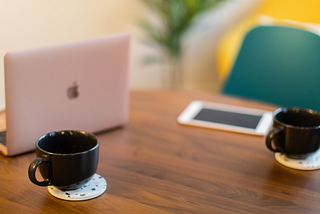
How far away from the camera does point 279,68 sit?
1.52 meters

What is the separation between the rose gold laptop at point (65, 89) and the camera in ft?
2.52

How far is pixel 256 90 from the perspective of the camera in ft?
5.09

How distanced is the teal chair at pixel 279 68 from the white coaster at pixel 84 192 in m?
0.99

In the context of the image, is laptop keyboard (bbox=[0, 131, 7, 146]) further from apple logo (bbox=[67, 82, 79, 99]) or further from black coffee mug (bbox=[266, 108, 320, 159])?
black coffee mug (bbox=[266, 108, 320, 159])

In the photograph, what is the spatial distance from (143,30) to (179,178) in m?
2.02

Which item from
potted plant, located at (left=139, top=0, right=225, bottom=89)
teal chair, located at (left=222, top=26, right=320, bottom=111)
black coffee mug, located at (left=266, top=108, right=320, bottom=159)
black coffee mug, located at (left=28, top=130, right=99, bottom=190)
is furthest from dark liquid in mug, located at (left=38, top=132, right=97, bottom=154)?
potted plant, located at (left=139, top=0, right=225, bottom=89)

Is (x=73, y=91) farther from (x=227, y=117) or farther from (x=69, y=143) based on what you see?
(x=227, y=117)

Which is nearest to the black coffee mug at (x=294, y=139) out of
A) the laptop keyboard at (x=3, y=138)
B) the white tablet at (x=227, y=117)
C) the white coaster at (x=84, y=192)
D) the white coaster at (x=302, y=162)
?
the white coaster at (x=302, y=162)

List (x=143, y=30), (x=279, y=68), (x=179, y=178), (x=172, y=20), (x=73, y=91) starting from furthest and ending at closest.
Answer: (x=143, y=30) → (x=172, y=20) → (x=279, y=68) → (x=73, y=91) → (x=179, y=178)

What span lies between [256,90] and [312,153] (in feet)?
2.46

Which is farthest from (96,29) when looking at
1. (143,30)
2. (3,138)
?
(3,138)

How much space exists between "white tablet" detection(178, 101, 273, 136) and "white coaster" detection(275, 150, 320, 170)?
0.15 metres

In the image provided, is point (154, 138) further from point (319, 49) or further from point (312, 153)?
point (319, 49)

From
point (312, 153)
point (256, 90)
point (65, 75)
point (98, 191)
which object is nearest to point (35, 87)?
point (65, 75)
